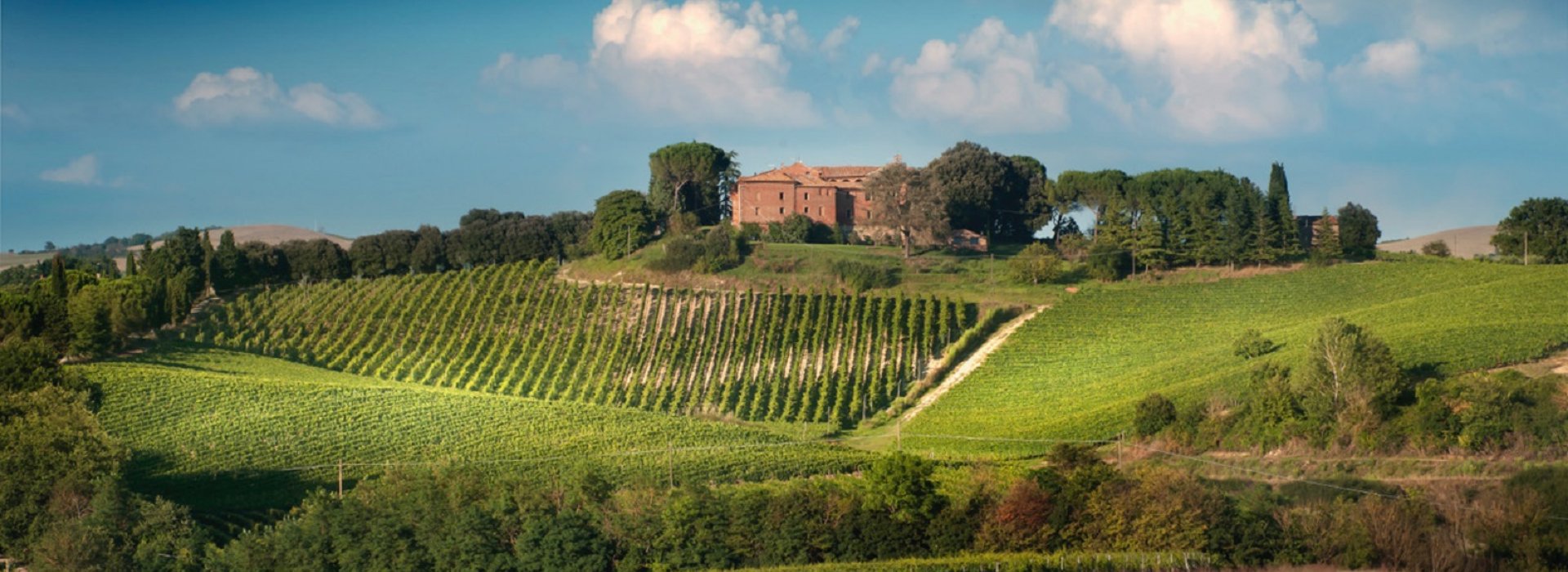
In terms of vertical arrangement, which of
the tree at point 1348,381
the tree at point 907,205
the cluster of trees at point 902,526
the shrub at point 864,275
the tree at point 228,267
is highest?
the tree at point 907,205

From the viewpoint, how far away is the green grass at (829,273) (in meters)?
73.1

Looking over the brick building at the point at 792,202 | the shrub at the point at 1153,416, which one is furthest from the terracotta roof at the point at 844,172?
the shrub at the point at 1153,416

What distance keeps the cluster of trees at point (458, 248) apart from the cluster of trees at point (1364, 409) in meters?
41.9

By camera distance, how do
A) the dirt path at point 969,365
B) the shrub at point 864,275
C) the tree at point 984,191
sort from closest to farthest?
the dirt path at point 969,365, the shrub at point 864,275, the tree at point 984,191

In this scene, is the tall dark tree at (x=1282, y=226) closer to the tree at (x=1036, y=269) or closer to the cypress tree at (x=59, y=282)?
the tree at (x=1036, y=269)

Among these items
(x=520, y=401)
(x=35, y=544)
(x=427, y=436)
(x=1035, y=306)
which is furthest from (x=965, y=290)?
(x=35, y=544)

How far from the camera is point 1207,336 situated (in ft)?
213

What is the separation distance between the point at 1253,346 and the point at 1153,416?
9.06 metres

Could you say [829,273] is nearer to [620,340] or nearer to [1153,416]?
[620,340]

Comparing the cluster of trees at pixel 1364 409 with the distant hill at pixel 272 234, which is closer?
the cluster of trees at pixel 1364 409

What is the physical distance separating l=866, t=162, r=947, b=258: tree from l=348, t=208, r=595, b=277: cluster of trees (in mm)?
14916

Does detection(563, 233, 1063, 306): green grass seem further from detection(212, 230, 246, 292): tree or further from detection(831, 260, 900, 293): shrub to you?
detection(212, 230, 246, 292): tree

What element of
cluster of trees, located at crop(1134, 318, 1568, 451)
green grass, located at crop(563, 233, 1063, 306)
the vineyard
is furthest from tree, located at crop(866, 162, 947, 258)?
cluster of trees, located at crop(1134, 318, 1568, 451)

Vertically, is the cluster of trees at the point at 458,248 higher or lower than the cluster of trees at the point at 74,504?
higher
